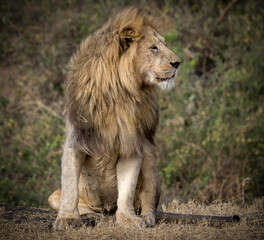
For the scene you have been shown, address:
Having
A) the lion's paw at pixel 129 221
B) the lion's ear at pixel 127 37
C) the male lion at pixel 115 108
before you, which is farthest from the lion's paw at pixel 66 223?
the lion's ear at pixel 127 37

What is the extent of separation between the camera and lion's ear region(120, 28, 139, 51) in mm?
3502

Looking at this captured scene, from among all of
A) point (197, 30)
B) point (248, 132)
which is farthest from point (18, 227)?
point (197, 30)

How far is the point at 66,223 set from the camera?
326 cm

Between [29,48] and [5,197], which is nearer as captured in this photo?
[5,197]

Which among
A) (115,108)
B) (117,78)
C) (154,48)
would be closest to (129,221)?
(115,108)

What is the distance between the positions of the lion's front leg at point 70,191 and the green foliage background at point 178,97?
301 centimetres

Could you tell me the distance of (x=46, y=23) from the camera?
30.7 feet

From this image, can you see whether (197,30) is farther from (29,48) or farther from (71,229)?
(71,229)

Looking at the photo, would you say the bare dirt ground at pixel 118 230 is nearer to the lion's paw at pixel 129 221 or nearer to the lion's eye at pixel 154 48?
the lion's paw at pixel 129 221

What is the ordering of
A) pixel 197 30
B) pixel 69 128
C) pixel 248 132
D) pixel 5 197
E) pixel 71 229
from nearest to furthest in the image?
pixel 71 229 → pixel 69 128 → pixel 5 197 → pixel 248 132 → pixel 197 30

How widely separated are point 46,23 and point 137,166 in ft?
21.1

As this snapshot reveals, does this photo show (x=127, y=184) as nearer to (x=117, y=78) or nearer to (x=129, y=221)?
(x=129, y=221)

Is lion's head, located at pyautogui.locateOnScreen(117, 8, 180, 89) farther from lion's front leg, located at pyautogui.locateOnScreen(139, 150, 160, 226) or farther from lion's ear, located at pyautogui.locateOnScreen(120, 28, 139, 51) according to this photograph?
lion's front leg, located at pyautogui.locateOnScreen(139, 150, 160, 226)

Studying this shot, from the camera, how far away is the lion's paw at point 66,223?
3236mm
